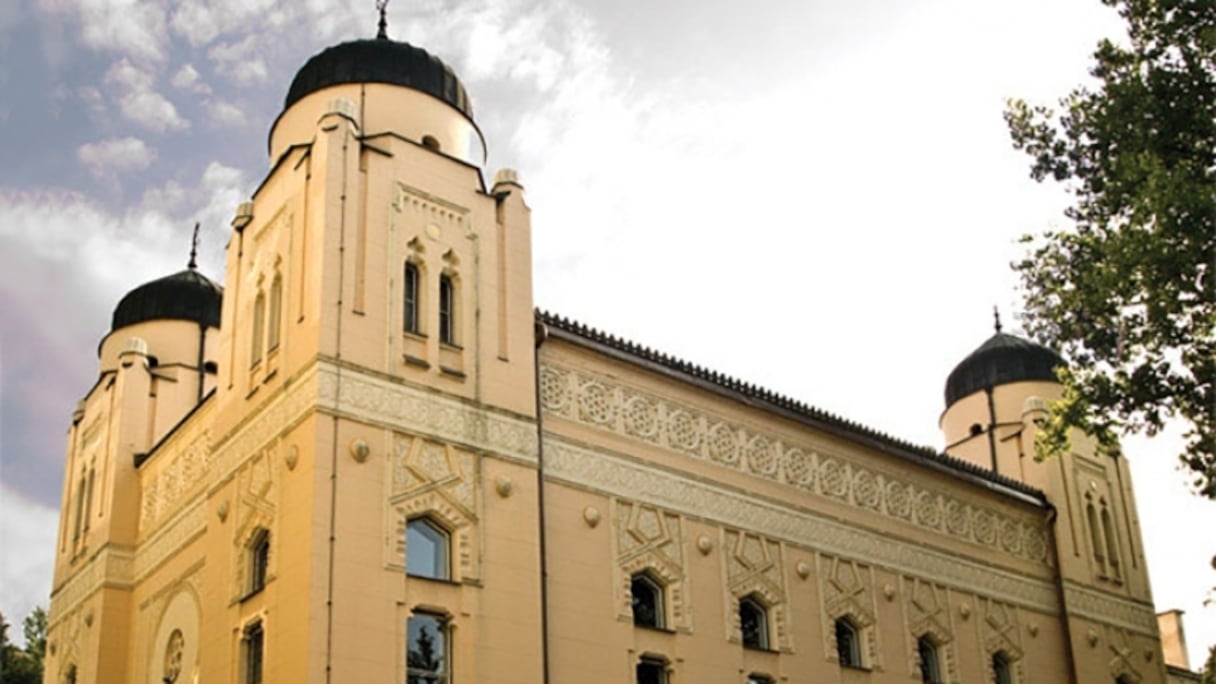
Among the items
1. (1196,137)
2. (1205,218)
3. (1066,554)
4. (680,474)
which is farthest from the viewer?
(1066,554)

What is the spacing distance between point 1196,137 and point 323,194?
10.8 metres

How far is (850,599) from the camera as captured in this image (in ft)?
73.6

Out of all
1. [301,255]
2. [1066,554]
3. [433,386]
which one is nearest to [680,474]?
[433,386]

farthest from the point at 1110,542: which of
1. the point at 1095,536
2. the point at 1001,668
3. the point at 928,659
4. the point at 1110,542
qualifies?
the point at 928,659

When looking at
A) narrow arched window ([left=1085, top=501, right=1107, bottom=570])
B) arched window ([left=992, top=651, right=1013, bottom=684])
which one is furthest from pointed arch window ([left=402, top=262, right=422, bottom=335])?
narrow arched window ([left=1085, top=501, right=1107, bottom=570])

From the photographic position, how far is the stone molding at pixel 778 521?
64.3 feet

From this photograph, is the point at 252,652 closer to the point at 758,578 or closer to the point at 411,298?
the point at 411,298

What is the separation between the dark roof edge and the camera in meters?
20.4

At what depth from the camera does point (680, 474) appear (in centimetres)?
2081

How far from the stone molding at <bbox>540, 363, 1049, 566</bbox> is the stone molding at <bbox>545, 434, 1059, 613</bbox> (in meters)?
0.47

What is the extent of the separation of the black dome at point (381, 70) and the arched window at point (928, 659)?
36.6 ft

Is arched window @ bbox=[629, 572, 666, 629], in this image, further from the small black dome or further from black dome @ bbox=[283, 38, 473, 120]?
the small black dome

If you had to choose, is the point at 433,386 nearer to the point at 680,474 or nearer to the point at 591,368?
the point at 591,368

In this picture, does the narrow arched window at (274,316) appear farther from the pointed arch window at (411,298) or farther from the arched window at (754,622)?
the arched window at (754,622)
